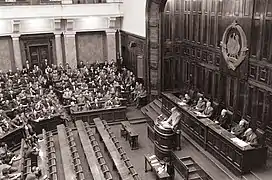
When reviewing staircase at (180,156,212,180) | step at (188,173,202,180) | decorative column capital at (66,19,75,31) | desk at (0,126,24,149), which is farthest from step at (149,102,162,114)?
decorative column capital at (66,19,75,31)

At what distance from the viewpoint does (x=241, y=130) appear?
945cm

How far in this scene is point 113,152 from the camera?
1064 centimetres

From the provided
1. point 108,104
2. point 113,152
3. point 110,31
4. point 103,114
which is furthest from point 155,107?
point 110,31

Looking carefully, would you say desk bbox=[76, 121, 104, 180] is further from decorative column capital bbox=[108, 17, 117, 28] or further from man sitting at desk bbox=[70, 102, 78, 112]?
decorative column capital bbox=[108, 17, 117, 28]

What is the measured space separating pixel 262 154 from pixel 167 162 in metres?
2.67

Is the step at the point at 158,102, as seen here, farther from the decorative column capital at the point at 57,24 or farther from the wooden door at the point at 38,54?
the wooden door at the point at 38,54

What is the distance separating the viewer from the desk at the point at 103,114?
13.9m

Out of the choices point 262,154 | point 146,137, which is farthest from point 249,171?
point 146,137

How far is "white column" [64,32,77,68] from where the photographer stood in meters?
19.7

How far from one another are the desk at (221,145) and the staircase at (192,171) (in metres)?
0.69

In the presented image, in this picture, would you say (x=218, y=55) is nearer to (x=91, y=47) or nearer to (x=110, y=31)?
(x=110, y=31)

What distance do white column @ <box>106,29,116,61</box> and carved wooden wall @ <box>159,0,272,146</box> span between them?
21.4 ft

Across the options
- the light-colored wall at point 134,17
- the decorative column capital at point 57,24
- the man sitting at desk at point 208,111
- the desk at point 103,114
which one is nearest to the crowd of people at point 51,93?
the desk at point 103,114

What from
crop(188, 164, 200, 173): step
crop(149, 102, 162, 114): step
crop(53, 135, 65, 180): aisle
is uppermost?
crop(149, 102, 162, 114): step
